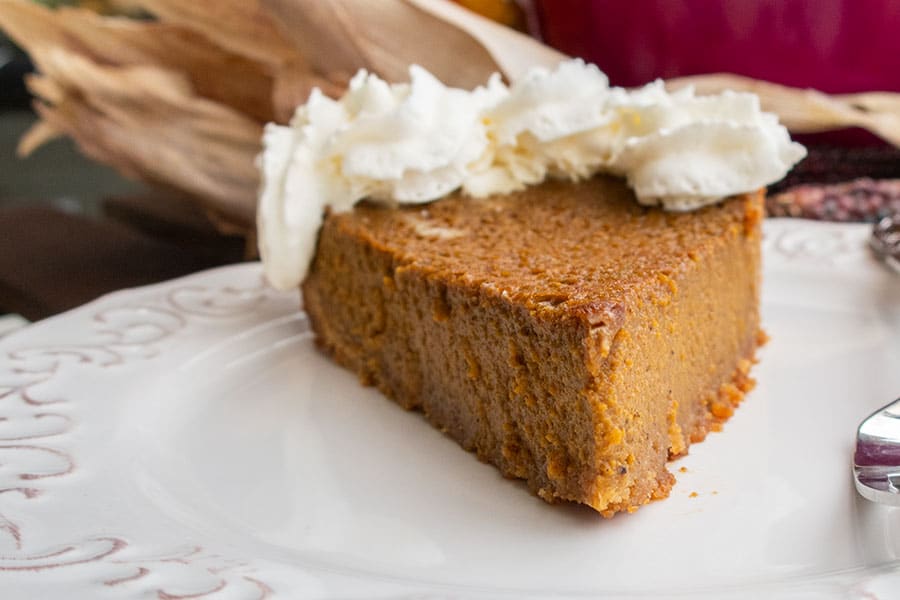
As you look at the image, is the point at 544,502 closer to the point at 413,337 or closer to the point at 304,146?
the point at 413,337

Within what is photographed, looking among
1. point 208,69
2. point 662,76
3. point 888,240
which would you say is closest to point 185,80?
point 208,69

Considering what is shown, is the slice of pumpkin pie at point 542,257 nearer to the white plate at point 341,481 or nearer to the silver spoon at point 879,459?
the white plate at point 341,481

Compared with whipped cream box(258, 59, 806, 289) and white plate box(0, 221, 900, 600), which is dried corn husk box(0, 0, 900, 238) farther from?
white plate box(0, 221, 900, 600)

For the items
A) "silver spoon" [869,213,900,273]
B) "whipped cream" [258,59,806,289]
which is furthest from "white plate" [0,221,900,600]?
"whipped cream" [258,59,806,289]

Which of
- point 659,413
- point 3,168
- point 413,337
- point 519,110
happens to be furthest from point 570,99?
point 3,168

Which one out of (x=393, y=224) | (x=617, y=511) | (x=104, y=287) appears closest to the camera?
(x=617, y=511)

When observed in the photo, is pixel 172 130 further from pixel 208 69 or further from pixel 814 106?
pixel 814 106

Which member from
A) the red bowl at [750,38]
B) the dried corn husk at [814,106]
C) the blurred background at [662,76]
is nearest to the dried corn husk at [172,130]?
the blurred background at [662,76]

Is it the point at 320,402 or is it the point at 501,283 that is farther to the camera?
the point at 320,402
